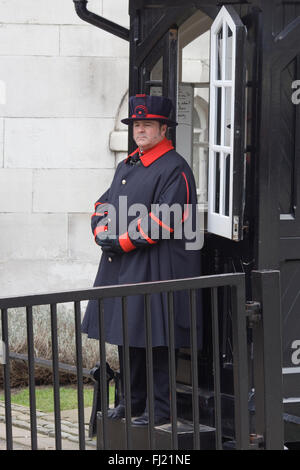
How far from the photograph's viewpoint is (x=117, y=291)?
3.66 metres

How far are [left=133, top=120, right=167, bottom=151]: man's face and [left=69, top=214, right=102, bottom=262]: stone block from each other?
2.96m

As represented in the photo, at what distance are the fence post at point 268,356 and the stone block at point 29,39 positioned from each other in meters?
4.52

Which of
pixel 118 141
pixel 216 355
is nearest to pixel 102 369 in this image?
pixel 216 355

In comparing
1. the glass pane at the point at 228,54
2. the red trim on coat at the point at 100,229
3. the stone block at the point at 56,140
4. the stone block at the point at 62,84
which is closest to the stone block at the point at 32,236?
the stone block at the point at 56,140

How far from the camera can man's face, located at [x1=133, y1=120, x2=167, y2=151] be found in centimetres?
535

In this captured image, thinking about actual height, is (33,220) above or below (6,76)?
below

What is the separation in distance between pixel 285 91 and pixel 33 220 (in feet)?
12.4

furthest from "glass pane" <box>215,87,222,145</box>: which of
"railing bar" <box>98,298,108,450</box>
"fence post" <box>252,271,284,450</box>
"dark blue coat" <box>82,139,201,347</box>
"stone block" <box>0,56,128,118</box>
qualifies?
"stone block" <box>0,56,128,118</box>

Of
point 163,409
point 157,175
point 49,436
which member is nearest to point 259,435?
point 163,409

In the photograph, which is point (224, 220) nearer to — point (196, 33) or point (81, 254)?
point (196, 33)

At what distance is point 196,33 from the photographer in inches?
228

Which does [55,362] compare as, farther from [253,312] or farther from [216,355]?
[253,312]
